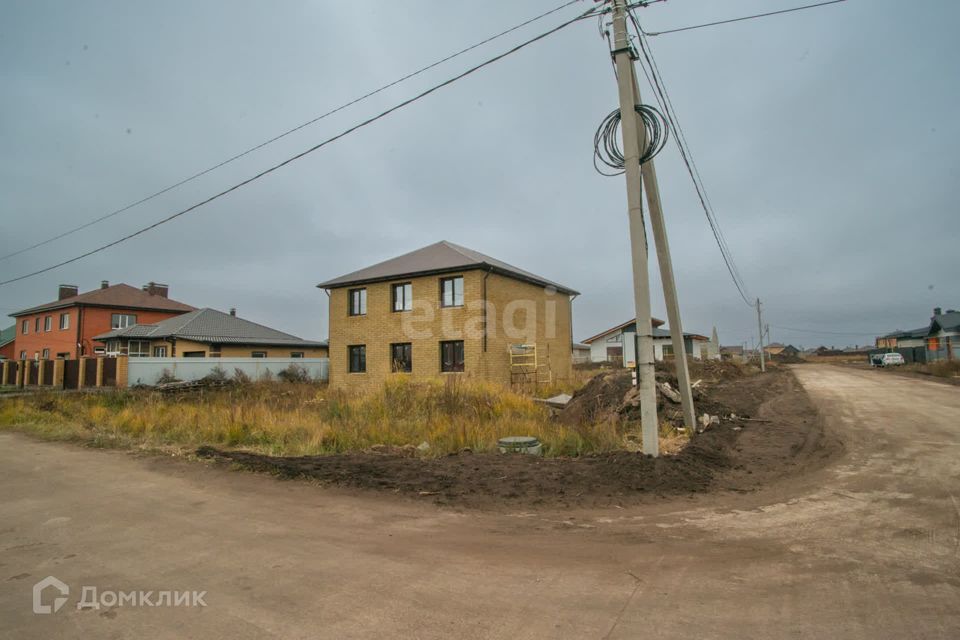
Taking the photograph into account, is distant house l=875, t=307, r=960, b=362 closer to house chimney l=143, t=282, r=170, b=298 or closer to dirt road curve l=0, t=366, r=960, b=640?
dirt road curve l=0, t=366, r=960, b=640

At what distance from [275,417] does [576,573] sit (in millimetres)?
8746

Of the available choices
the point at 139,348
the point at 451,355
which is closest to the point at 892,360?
the point at 451,355

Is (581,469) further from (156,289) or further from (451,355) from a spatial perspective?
(156,289)

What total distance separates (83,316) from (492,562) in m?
47.2

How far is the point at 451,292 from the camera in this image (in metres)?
21.9

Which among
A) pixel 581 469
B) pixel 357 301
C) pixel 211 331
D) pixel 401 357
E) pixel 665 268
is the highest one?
pixel 357 301

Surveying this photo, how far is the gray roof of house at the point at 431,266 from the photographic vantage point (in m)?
21.4

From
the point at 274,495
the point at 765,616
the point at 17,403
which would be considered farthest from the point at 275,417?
the point at 17,403

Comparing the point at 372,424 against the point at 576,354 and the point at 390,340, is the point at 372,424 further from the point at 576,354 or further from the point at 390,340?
the point at 576,354

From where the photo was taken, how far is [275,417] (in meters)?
10.7

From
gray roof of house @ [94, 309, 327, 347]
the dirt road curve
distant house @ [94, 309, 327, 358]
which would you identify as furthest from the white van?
distant house @ [94, 309, 327, 358]

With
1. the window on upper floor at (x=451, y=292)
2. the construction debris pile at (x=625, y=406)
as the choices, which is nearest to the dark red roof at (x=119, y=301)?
the window on upper floor at (x=451, y=292)

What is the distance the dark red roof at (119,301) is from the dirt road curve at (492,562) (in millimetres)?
42083

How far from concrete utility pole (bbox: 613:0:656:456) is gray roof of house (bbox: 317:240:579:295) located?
514 inches
